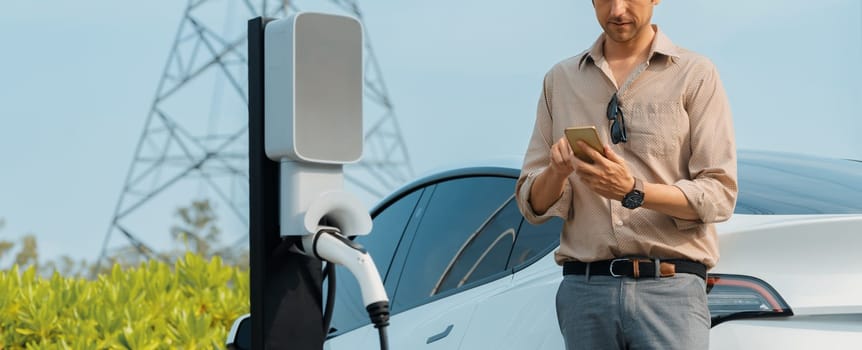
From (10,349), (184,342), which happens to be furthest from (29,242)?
(184,342)

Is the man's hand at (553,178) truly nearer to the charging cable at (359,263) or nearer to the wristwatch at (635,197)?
the wristwatch at (635,197)

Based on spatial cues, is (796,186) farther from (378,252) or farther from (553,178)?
(378,252)

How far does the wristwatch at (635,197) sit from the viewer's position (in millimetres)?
2576

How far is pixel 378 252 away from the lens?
476cm

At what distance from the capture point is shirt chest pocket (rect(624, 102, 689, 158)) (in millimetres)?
2732

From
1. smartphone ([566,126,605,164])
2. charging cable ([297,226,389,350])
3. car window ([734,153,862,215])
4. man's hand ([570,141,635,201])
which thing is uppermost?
smartphone ([566,126,605,164])

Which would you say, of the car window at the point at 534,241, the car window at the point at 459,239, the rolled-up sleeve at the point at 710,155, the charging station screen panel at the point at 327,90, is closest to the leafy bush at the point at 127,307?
the car window at the point at 459,239

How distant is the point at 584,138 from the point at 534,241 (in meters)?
1.08

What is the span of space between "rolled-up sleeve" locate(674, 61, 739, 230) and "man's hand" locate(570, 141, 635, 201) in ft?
0.50

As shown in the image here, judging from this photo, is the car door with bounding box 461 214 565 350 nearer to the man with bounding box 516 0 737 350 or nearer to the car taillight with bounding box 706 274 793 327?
the man with bounding box 516 0 737 350

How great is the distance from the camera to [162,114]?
18.5 m

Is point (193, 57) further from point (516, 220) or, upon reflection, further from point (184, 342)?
point (516, 220)

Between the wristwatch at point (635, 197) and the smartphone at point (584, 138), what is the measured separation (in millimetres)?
112

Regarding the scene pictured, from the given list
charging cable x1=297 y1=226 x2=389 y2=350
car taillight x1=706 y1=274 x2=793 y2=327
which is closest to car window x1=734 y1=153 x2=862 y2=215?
car taillight x1=706 y1=274 x2=793 y2=327
